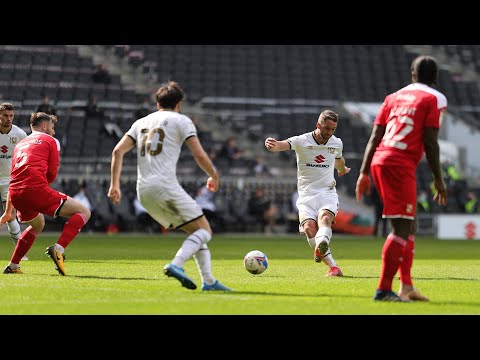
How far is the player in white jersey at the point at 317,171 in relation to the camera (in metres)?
12.1

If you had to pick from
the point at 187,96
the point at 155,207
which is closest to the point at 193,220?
the point at 155,207

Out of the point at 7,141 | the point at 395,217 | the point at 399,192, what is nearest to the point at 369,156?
the point at 399,192

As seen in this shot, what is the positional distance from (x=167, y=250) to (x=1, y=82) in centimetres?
2009

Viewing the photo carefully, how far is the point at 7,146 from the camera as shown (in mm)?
14375

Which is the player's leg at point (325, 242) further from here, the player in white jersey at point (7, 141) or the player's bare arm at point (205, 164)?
the player in white jersey at point (7, 141)

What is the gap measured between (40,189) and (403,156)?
192 inches

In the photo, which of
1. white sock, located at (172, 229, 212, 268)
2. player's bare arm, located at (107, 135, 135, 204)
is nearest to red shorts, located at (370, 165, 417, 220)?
white sock, located at (172, 229, 212, 268)

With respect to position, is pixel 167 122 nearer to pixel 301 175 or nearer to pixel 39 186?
pixel 39 186

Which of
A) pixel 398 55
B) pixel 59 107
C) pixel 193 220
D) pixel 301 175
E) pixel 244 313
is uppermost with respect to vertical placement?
pixel 398 55

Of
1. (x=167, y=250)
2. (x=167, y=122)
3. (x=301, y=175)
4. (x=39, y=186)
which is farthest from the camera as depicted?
(x=167, y=250)

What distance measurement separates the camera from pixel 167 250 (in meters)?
18.4

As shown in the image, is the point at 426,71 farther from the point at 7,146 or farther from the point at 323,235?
the point at 7,146

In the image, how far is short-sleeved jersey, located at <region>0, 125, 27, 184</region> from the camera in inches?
559

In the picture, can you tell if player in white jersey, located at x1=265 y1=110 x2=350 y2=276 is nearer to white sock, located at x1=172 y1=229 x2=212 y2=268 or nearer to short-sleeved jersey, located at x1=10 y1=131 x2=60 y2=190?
short-sleeved jersey, located at x1=10 y1=131 x2=60 y2=190
